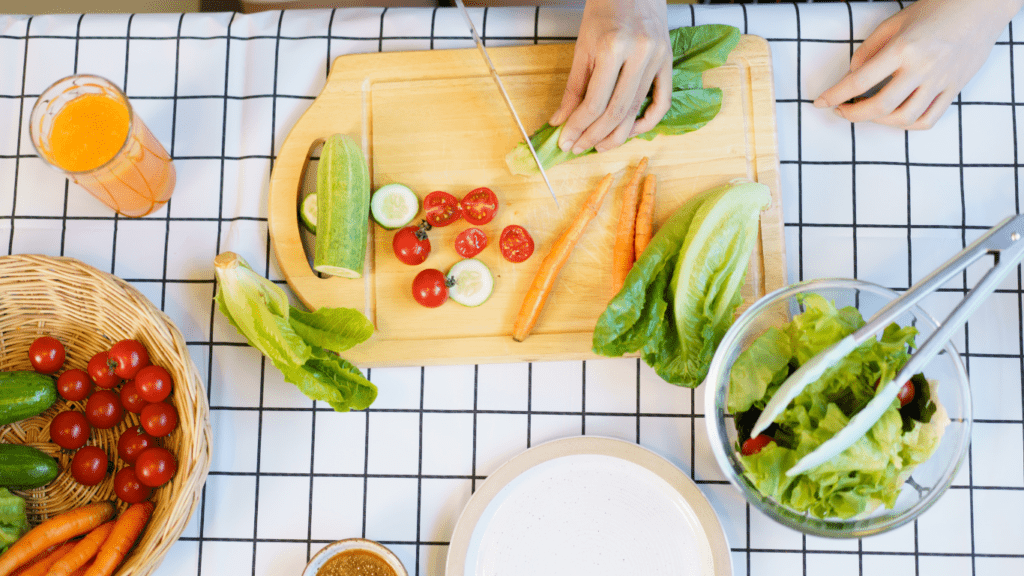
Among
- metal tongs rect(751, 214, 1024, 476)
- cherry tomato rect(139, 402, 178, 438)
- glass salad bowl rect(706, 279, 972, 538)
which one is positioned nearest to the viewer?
metal tongs rect(751, 214, 1024, 476)

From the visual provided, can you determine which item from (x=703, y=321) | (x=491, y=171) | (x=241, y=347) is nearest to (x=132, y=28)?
(x=241, y=347)

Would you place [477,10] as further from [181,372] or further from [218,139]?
[181,372]

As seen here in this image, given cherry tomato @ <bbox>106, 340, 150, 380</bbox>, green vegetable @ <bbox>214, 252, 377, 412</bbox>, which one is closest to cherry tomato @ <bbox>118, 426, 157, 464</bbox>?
cherry tomato @ <bbox>106, 340, 150, 380</bbox>

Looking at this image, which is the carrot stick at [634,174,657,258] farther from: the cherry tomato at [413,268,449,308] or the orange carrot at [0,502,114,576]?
the orange carrot at [0,502,114,576]

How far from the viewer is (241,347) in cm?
153

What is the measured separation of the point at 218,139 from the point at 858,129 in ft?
5.12

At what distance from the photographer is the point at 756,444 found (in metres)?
1.28

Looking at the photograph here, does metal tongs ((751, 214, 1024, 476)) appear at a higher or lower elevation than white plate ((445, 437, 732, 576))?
higher

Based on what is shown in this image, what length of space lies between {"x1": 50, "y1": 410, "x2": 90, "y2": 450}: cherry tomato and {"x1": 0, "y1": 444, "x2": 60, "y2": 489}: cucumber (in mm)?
44

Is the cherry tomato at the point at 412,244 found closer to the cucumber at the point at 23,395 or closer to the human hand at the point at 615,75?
the human hand at the point at 615,75

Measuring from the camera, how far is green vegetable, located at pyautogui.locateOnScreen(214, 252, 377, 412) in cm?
138

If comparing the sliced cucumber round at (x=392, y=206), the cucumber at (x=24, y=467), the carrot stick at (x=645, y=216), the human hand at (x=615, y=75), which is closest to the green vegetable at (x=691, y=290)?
the carrot stick at (x=645, y=216)

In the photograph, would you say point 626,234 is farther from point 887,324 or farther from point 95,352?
point 95,352

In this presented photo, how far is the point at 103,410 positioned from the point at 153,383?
0.50 feet
